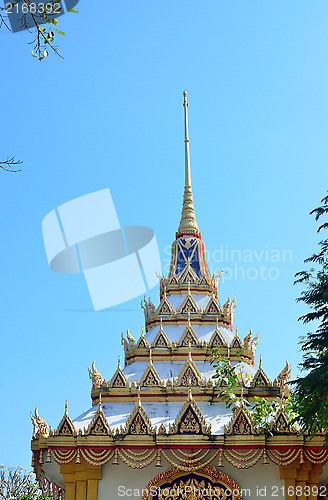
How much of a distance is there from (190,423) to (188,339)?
5140 millimetres

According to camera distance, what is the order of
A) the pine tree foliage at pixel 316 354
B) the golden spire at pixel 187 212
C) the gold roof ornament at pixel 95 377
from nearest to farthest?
1. the pine tree foliage at pixel 316 354
2. the gold roof ornament at pixel 95 377
3. the golden spire at pixel 187 212

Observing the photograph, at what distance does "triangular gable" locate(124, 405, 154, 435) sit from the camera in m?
16.0

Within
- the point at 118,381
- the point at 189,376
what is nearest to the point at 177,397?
the point at 189,376

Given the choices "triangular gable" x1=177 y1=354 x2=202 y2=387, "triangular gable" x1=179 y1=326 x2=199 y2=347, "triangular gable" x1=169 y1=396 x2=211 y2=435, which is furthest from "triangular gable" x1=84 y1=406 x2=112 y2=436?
"triangular gable" x1=179 y1=326 x2=199 y2=347

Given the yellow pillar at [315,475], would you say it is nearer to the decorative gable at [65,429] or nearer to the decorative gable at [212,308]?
the decorative gable at [65,429]

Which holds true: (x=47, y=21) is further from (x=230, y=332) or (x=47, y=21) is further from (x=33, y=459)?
(x=230, y=332)

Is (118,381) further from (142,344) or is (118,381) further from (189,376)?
(142,344)

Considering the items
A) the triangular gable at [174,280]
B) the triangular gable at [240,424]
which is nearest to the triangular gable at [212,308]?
the triangular gable at [174,280]

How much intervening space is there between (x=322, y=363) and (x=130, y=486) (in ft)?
20.2

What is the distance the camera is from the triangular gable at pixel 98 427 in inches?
629

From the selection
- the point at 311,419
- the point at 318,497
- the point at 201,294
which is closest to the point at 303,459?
the point at 318,497

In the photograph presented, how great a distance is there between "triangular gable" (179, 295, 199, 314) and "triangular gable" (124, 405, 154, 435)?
22.6 feet

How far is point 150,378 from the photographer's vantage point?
18.7 m

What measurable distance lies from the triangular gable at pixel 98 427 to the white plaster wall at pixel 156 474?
973 millimetres
